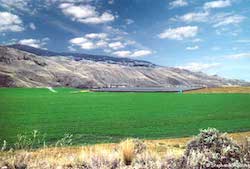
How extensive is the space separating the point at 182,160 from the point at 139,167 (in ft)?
3.49

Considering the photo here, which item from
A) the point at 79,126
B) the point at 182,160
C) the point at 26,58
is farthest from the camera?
the point at 26,58

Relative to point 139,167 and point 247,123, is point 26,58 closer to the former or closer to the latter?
point 247,123

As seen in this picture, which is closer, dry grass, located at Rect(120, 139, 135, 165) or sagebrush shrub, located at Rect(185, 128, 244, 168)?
sagebrush shrub, located at Rect(185, 128, 244, 168)

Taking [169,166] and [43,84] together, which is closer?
[169,166]

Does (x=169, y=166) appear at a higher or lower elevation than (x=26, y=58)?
lower

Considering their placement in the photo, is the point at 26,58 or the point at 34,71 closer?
the point at 34,71

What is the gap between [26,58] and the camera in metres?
200

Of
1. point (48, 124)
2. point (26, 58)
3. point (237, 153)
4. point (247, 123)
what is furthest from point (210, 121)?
point (26, 58)

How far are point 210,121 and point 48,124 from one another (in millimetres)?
13802

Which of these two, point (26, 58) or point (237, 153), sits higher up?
point (26, 58)

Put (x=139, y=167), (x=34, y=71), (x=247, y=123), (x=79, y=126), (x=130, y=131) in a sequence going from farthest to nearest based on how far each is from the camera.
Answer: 1. (x=34, y=71)
2. (x=247, y=123)
3. (x=79, y=126)
4. (x=130, y=131)
5. (x=139, y=167)

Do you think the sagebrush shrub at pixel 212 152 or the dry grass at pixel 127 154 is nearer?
the sagebrush shrub at pixel 212 152

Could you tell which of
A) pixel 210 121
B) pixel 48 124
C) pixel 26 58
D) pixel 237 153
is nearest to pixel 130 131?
pixel 48 124

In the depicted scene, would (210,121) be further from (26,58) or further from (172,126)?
(26,58)
